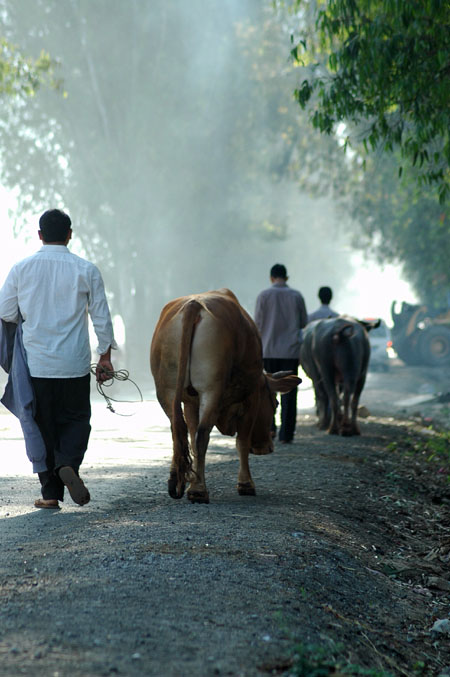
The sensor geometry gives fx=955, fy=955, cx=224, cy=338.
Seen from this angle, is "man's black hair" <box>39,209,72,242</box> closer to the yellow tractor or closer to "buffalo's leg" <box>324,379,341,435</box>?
"buffalo's leg" <box>324,379,341,435</box>

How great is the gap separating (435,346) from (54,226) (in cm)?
3032

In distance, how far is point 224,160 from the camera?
39.0 m

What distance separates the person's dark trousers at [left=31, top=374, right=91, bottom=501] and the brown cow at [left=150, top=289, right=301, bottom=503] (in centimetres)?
63

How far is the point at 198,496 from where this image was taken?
682 cm

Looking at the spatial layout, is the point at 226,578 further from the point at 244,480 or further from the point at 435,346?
the point at 435,346

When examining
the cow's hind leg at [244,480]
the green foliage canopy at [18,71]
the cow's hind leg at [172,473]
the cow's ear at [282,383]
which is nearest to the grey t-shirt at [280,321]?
the cow's ear at [282,383]

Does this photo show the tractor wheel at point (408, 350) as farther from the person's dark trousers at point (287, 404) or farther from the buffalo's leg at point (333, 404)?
the person's dark trousers at point (287, 404)

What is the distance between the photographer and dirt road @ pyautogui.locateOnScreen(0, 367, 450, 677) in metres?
3.61

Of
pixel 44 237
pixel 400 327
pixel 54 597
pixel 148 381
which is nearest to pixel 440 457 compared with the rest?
pixel 44 237

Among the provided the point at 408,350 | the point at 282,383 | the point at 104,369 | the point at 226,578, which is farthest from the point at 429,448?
the point at 408,350

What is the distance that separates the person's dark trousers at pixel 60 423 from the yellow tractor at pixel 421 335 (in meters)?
29.7

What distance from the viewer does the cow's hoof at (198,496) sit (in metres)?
6.82

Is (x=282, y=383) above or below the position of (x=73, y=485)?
above

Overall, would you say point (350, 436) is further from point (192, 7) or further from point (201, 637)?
point (192, 7)
